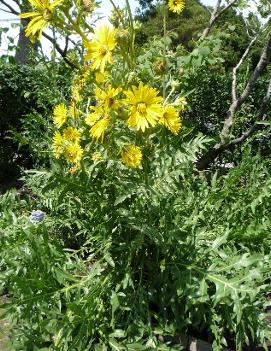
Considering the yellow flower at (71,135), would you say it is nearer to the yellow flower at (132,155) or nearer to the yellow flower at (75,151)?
Answer: the yellow flower at (75,151)

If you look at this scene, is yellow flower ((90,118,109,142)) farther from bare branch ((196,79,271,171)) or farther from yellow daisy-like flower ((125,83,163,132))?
bare branch ((196,79,271,171))

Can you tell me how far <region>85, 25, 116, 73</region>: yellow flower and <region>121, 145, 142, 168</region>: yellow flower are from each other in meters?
0.30

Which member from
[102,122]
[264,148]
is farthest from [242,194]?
[264,148]

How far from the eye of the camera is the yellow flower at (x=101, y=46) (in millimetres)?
1639

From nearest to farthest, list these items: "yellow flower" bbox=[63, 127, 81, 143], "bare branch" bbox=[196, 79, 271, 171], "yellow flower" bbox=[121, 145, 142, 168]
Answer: "yellow flower" bbox=[121, 145, 142, 168] → "yellow flower" bbox=[63, 127, 81, 143] → "bare branch" bbox=[196, 79, 271, 171]

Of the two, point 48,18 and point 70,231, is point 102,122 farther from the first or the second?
point 70,231

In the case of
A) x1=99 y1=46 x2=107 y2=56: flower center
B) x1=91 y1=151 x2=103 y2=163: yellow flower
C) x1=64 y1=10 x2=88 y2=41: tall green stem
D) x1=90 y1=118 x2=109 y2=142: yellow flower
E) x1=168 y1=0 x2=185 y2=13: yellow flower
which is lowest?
x1=91 y1=151 x2=103 y2=163: yellow flower

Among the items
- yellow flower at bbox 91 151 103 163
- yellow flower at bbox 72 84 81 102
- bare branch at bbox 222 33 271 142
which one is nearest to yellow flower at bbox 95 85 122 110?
yellow flower at bbox 91 151 103 163

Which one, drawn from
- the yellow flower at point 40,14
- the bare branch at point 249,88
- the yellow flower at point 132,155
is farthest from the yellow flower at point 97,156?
the bare branch at point 249,88

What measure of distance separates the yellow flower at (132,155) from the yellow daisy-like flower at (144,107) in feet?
0.37

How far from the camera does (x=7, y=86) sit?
18.4 ft

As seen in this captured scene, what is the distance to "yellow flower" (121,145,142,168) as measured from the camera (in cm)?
177

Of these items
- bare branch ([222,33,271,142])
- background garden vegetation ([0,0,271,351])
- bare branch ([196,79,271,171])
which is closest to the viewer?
background garden vegetation ([0,0,271,351])

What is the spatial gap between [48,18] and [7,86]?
4161 millimetres
